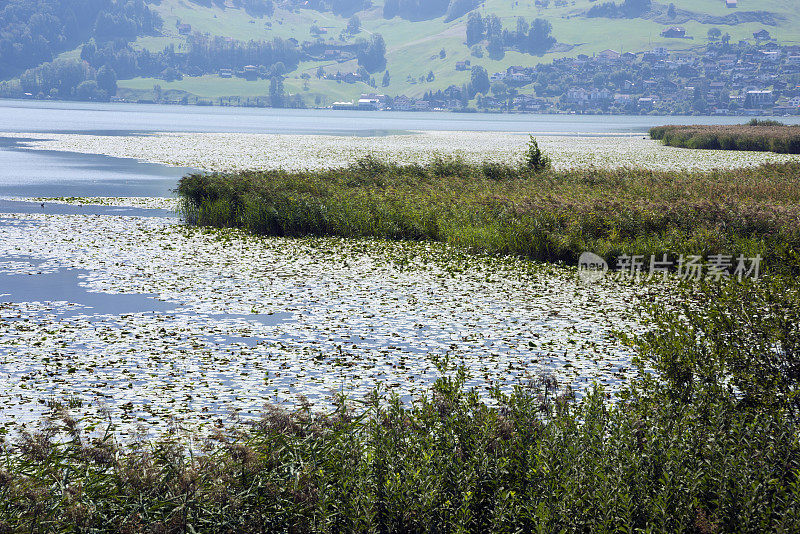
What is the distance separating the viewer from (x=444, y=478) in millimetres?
8430

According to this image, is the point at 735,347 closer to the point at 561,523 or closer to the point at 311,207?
the point at 561,523

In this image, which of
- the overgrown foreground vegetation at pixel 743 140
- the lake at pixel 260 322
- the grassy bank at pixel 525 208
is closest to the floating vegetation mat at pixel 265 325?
the lake at pixel 260 322

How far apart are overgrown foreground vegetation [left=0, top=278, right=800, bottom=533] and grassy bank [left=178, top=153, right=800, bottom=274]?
45.3ft

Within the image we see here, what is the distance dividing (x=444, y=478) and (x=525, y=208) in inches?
832

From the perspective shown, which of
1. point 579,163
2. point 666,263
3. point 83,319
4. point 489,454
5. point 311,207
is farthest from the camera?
point 579,163

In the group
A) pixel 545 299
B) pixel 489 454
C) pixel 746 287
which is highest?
pixel 746 287

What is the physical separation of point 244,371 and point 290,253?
1316 centimetres

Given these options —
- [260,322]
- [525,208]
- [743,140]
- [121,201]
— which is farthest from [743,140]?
[260,322]

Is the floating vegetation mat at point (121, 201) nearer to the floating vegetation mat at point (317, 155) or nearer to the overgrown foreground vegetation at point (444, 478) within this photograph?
the floating vegetation mat at point (317, 155)

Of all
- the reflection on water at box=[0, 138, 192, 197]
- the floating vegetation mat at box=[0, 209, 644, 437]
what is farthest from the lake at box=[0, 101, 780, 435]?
the reflection on water at box=[0, 138, 192, 197]

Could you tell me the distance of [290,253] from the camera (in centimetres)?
2722

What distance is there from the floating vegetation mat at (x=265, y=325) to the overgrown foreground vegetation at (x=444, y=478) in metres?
1.94

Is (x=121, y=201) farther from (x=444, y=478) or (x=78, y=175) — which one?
(x=444, y=478)

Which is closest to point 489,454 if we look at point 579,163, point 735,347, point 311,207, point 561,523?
point 561,523
